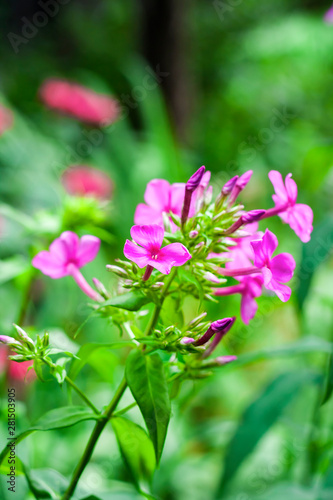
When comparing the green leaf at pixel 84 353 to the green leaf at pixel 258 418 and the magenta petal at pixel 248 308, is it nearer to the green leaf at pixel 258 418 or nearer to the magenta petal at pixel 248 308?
the magenta petal at pixel 248 308

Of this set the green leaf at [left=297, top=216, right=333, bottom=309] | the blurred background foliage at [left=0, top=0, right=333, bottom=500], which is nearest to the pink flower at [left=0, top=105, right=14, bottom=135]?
the blurred background foliage at [left=0, top=0, right=333, bottom=500]

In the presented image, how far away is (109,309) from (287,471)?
70cm

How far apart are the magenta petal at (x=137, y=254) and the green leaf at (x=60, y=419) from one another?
152mm

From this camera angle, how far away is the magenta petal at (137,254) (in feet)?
1.44

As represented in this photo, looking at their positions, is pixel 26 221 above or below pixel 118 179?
below

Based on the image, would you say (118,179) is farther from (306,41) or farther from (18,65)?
(18,65)

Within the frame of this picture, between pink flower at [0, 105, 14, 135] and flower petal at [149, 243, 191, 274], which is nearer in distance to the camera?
flower petal at [149, 243, 191, 274]

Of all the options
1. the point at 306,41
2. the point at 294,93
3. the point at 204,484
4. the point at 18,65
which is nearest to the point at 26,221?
the point at 204,484

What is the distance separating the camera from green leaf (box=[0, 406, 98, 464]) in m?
0.48

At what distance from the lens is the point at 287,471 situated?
1.04m

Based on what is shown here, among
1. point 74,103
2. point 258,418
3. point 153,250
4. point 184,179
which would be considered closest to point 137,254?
point 153,250

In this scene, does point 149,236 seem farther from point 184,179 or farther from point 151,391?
point 184,179

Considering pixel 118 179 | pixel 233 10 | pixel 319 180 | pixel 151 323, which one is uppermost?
pixel 233 10

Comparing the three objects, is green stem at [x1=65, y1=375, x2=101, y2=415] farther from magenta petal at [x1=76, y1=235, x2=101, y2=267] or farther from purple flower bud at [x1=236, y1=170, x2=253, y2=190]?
purple flower bud at [x1=236, y1=170, x2=253, y2=190]
